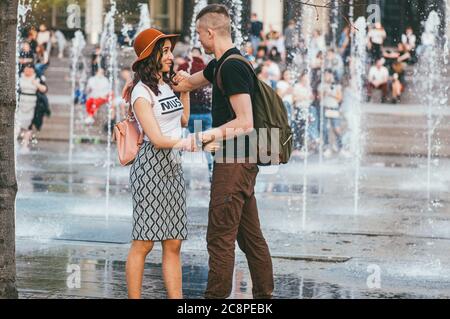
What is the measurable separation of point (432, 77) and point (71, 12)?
14.9 metres

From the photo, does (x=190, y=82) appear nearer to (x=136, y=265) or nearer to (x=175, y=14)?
(x=136, y=265)

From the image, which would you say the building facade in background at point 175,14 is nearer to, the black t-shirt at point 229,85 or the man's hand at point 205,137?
the black t-shirt at point 229,85

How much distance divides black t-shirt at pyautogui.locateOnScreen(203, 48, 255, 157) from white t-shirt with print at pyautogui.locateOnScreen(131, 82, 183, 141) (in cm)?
23

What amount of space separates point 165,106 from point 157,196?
1.79ft

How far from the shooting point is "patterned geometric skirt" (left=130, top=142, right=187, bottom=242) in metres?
7.09

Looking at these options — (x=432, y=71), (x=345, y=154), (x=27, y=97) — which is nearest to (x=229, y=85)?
(x=345, y=154)

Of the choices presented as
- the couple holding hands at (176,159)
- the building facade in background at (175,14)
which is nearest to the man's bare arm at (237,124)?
the couple holding hands at (176,159)

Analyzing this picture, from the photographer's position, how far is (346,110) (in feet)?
81.0

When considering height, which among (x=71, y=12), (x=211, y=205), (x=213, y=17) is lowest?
(x=211, y=205)

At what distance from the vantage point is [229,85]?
23.2 feet

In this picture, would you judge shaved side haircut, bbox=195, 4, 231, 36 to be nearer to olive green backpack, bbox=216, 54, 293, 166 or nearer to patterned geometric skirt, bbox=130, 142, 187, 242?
olive green backpack, bbox=216, 54, 293, 166
